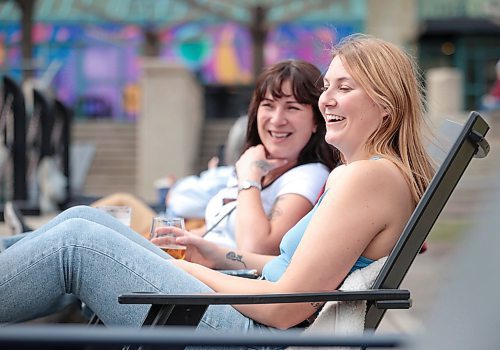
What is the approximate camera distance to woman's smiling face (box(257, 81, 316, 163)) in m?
3.41

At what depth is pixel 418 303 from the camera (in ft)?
19.8

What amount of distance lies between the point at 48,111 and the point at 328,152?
6.43 m

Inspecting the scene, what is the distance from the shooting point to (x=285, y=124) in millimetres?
3418

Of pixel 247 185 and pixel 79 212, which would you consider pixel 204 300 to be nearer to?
pixel 79 212

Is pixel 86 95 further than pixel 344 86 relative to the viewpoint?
Yes

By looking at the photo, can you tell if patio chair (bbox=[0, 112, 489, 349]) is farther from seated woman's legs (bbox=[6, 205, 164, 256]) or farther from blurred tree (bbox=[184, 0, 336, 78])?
blurred tree (bbox=[184, 0, 336, 78])

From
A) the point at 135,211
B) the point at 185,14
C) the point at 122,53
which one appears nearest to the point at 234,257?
the point at 135,211

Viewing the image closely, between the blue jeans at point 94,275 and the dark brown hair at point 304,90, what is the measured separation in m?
1.17

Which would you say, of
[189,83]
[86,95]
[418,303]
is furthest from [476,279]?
[86,95]

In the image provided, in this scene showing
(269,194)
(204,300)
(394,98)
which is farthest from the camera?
(269,194)

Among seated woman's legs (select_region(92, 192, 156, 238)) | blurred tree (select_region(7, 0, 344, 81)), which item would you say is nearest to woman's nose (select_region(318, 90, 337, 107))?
seated woman's legs (select_region(92, 192, 156, 238))

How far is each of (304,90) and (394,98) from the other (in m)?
0.87

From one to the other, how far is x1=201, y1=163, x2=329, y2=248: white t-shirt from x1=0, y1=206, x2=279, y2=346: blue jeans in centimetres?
91

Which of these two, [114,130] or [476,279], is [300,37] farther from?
[476,279]
